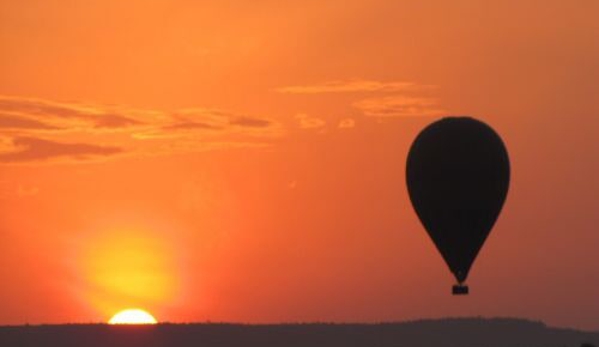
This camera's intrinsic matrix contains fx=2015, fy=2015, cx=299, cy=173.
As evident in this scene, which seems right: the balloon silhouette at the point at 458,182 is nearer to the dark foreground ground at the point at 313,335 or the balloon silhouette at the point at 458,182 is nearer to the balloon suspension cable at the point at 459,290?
the balloon suspension cable at the point at 459,290

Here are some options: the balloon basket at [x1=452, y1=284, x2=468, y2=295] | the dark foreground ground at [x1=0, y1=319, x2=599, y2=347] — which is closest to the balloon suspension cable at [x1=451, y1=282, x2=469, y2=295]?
the balloon basket at [x1=452, y1=284, x2=468, y2=295]

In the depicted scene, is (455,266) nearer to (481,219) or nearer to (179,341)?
(481,219)

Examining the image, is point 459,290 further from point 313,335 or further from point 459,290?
point 313,335

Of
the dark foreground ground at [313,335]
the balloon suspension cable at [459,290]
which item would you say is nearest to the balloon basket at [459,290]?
the balloon suspension cable at [459,290]

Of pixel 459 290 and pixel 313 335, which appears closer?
pixel 459 290

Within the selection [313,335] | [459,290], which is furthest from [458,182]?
[313,335]

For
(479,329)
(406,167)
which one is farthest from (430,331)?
(406,167)
